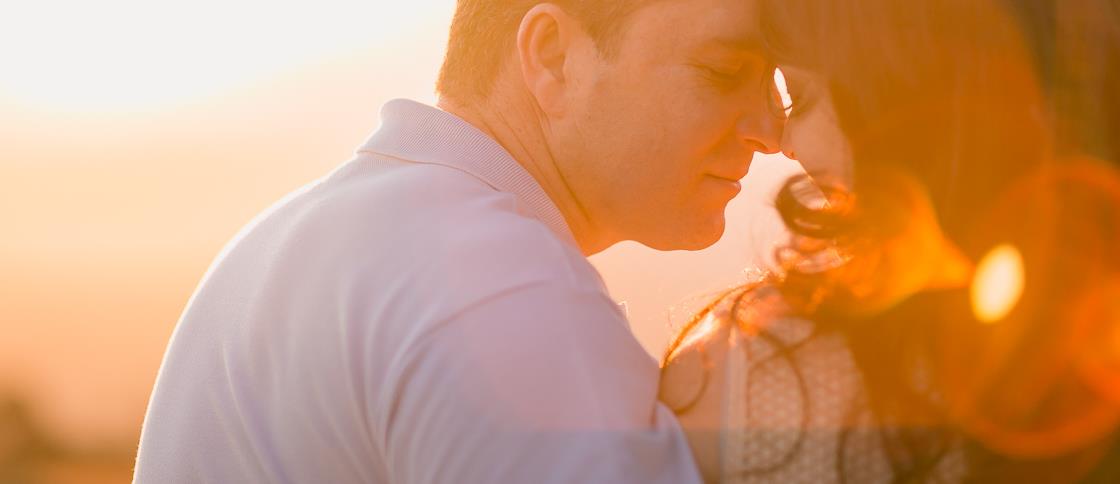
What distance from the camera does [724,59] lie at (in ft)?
10.9

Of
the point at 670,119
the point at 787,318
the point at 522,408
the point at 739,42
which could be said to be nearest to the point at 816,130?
the point at 787,318

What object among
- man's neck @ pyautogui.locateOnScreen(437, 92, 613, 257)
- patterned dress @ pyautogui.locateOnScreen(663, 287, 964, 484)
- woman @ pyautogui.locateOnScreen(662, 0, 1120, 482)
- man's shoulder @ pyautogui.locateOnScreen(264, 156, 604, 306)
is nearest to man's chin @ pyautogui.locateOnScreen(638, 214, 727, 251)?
man's neck @ pyautogui.locateOnScreen(437, 92, 613, 257)

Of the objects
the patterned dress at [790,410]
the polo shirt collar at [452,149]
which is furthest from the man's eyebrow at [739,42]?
the patterned dress at [790,410]

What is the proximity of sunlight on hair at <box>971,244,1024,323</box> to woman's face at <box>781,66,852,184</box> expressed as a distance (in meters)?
0.37

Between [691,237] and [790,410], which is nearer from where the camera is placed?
[790,410]

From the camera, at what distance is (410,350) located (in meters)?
2.24

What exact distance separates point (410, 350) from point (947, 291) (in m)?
0.97

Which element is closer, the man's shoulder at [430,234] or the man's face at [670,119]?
the man's shoulder at [430,234]

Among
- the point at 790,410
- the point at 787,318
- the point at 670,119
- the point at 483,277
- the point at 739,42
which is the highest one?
the point at 739,42

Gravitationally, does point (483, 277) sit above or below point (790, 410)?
above

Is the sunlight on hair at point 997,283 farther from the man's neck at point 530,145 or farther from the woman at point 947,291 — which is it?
the man's neck at point 530,145

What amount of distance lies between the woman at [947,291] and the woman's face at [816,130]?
47mm

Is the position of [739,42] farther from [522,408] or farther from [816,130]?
[522,408]

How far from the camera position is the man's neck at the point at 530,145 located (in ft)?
11.2
